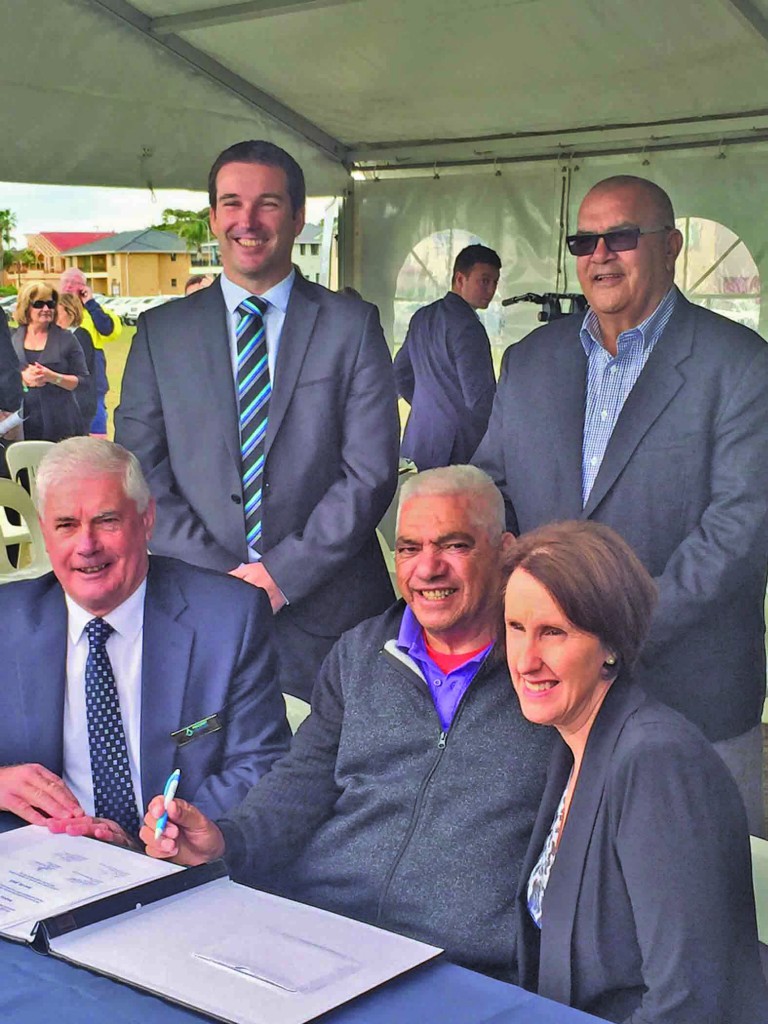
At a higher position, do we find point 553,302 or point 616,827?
point 553,302

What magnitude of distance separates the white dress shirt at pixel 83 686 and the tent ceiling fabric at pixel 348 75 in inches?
51.0

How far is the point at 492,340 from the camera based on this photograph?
315 cm

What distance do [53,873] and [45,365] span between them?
1.86m

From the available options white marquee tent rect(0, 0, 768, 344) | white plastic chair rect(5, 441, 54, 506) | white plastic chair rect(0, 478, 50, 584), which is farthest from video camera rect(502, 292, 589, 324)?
white plastic chair rect(0, 478, 50, 584)

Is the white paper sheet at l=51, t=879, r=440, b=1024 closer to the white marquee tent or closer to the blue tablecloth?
the blue tablecloth

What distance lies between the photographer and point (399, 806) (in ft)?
5.50

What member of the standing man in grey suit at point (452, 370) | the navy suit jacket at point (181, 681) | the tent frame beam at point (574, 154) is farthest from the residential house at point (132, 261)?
the navy suit jacket at point (181, 681)

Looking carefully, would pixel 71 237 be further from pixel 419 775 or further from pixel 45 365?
pixel 419 775

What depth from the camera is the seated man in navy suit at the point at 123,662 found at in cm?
186

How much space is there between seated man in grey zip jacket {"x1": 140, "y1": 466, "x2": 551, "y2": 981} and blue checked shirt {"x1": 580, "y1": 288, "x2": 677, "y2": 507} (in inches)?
14.5

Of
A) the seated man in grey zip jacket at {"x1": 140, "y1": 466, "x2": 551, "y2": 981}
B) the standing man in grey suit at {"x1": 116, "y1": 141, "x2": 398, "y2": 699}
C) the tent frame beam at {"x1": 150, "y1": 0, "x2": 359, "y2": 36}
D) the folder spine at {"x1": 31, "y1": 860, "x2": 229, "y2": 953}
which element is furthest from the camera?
the tent frame beam at {"x1": 150, "y1": 0, "x2": 359, "y2": 36}

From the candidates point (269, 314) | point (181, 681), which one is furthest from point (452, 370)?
point (181, 681)

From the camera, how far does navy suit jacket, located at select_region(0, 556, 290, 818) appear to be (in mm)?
1869

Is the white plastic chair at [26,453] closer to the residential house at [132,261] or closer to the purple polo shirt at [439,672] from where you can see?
the residential house at [132,261]
